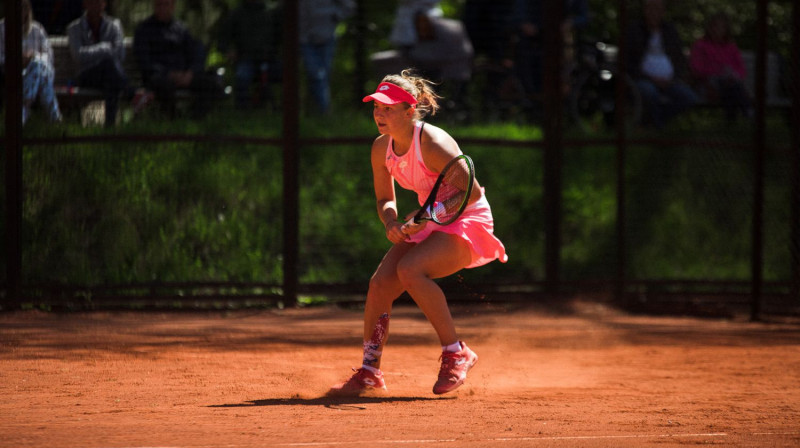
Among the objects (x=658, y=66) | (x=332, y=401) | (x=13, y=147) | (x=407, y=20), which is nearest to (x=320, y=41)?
(x=407, y=20)

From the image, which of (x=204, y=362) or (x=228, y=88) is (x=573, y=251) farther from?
(x=204, y=362)

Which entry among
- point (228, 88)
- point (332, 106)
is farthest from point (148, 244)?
point (332, 106)

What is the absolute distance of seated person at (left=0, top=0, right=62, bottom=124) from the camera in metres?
8.25

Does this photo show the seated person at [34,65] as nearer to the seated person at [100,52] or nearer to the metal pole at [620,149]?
the seated person at [100,52]

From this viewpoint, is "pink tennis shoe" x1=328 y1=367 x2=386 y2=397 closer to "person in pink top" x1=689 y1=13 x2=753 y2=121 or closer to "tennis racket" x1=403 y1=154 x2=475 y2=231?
"tennis racket" x1=403 y1=154 x2=475 y2=231

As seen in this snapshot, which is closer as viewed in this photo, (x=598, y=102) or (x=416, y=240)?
(x=416, y=240)

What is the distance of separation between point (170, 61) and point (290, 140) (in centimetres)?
118

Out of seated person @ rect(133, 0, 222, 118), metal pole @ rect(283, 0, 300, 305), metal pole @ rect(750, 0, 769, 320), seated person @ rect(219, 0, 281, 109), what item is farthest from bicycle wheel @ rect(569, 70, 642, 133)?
seated person @ rect(133, 0, 222, 118)

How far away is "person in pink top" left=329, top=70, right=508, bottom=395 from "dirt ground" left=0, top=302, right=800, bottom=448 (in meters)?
0.21

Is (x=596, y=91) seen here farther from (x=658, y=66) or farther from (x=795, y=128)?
(x=795, y=128)

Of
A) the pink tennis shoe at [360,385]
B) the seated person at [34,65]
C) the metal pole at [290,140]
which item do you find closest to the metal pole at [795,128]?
the metal pole at [290,140]

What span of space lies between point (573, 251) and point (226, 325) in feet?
12.7

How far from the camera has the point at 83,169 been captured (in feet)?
27.5

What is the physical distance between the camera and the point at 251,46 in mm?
8812
